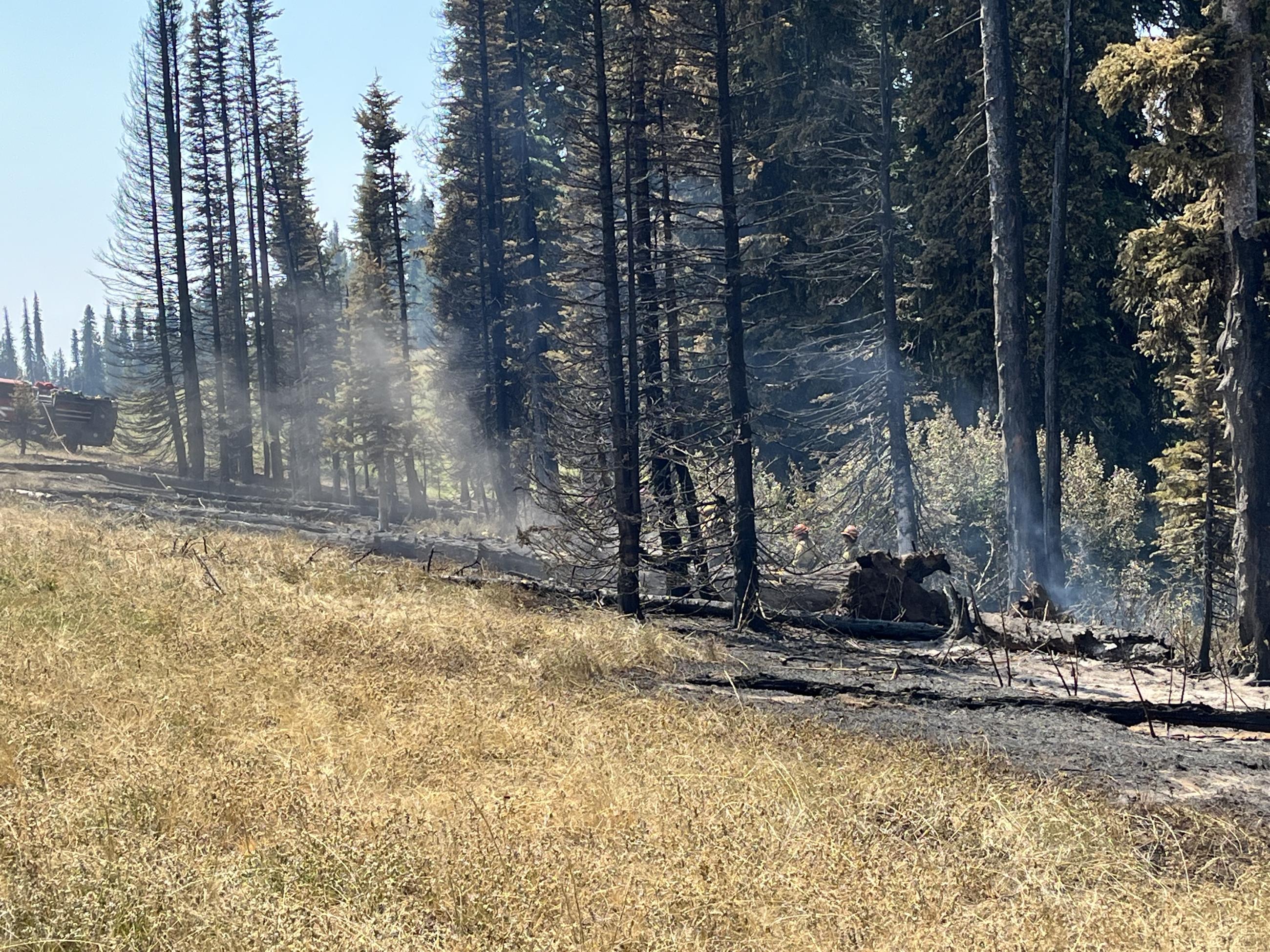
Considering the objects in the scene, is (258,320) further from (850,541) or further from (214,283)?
(850,541)

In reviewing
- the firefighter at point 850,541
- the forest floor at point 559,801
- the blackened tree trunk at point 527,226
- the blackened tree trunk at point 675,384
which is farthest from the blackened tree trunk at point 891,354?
the blackened tree trunk at point 527,226

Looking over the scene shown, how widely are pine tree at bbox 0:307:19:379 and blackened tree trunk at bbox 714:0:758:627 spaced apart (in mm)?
178359

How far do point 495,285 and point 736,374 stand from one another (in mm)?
24510

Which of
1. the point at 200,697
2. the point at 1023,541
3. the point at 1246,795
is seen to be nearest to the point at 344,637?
the point at 200,697

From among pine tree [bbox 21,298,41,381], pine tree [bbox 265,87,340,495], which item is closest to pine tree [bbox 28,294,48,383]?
pine tree [bbox 21,298,41,381]

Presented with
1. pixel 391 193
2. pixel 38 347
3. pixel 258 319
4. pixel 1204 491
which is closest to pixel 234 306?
pixel 258 319

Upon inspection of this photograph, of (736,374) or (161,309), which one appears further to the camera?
(161,309)

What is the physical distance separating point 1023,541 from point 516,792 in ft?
47.0

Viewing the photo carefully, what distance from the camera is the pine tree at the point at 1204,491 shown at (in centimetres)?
1402

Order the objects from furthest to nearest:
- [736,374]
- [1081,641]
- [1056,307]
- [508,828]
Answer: [1056,307], [736,374], [1081,641], [508,828]

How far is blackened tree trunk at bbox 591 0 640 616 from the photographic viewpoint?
1563cm

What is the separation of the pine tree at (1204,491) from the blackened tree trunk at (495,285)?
872 inches

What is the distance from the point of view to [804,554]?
1825 centimetres

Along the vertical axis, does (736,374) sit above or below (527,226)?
below
